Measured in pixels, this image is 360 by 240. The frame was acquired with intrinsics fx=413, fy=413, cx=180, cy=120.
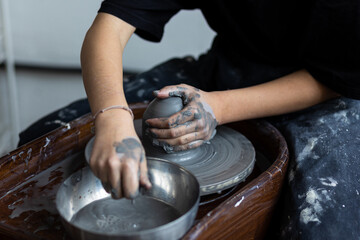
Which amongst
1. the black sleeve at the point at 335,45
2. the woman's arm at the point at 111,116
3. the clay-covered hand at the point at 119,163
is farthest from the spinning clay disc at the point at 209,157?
the black sleeve at the point at 335,45

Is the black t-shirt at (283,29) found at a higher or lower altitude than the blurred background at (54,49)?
higher

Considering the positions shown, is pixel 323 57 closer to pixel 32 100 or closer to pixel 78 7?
pixel 78 7

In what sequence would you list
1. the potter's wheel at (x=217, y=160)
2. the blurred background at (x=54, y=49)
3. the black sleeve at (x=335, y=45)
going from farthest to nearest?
the blurred background at (x=54, y=49), the black sleeve at (x=335, y=45), the potter's wheel at (x=217, y=160)

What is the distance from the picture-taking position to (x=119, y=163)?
93 centimetres

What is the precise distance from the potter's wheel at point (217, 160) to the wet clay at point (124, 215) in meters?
0.14

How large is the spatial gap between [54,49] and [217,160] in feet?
7.60

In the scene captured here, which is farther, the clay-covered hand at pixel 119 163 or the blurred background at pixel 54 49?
the blurred background at pixel 54 49

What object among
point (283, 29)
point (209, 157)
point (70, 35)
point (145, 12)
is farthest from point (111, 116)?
point (70, 35)

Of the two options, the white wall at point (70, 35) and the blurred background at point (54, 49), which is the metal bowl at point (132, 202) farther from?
the white wall at point (70, 35)

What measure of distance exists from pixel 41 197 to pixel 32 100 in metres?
2.40

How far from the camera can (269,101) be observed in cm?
152

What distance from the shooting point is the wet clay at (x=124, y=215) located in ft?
3.34

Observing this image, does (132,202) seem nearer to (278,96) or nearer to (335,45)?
(278,96)

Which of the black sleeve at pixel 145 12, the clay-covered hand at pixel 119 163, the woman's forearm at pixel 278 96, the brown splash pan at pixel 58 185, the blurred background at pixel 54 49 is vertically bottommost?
the blurred background at pixel 54 49
